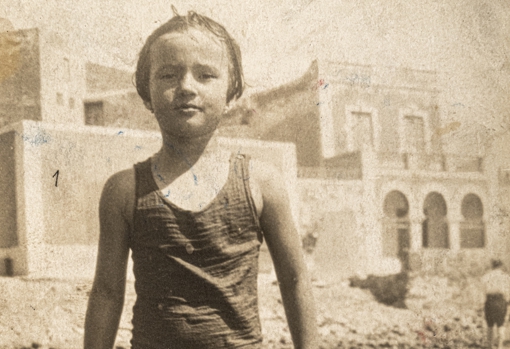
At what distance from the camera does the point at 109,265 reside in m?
2.01

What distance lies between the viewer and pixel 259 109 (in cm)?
303

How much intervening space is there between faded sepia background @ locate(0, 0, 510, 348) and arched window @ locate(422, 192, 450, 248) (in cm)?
1

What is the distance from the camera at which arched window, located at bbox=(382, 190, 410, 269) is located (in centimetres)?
325

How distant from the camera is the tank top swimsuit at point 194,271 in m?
1.91

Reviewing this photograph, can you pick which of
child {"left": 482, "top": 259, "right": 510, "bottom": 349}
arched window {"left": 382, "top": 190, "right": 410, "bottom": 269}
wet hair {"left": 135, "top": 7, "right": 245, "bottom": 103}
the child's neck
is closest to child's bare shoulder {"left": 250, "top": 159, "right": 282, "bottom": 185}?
the child's neck

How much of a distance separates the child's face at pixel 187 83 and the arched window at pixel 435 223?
187 centimetres

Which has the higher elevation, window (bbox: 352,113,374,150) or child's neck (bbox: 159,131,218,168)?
window (bbox: 352,113,374,150)

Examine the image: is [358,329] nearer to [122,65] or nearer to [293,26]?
[293,26]

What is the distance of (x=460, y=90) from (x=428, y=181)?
602 millimetres

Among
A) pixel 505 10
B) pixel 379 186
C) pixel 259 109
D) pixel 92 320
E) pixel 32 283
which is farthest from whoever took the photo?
pixel 505 10

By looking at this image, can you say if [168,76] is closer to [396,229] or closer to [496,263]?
[396,229]

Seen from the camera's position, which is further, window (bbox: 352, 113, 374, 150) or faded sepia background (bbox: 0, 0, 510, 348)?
window (bbox: 352, 113, 374, 150)

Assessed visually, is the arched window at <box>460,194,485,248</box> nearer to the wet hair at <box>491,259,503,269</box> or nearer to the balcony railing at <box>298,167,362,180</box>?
the wet hair at <box>491,259,503,269</box>

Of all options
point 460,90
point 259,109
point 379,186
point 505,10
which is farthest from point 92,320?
point 505,10
